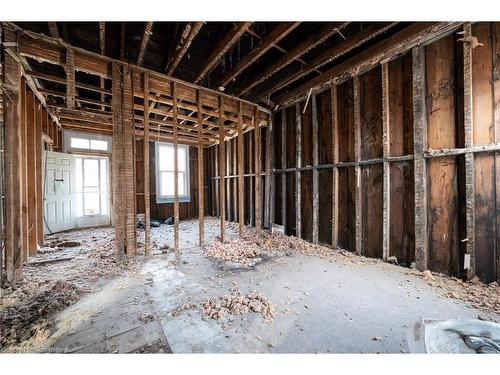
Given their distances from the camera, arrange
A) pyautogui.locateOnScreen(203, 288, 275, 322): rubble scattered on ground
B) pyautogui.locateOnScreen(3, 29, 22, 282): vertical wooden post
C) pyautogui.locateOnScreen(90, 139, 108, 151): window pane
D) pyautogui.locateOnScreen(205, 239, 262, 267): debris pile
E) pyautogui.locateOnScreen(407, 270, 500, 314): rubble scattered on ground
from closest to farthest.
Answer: pyautogui.locateOnScreen(203, 288, 275, 322): rubble scattered on ground → pyautogui.locateOnScreen(407, 270, 500, 314): rubble scattered on ground → pyautogui.locateOnScreen(3, 29, 22, 282): vertical wooden post → pyautogui.locateOnScreen(205, 239, 262, 267): debris pile → pyautogui.locateOnScreen(90, 139, 108, 151): window pane

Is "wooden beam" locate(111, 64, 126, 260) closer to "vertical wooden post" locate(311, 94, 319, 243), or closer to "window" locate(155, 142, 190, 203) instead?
"vertical wooden post" locate(311, 94, 319, 243)

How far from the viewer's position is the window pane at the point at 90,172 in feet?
20.3

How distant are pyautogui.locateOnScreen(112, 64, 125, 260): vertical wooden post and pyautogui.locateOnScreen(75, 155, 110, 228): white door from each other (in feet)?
13.2

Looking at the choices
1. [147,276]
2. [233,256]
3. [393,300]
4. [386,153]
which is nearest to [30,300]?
[147,276]

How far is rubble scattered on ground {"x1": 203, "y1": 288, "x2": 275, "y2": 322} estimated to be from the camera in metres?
1.85

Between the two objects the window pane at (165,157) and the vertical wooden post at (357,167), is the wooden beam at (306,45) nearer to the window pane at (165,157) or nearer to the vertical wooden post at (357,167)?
the vertical wooden post at (357,167)

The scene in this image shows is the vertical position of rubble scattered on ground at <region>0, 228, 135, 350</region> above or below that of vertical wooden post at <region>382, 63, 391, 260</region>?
below

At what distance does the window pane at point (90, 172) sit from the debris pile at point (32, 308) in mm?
4715

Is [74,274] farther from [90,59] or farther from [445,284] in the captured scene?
[445,284]

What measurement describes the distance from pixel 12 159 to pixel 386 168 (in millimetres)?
5045

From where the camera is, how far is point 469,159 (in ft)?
7.88

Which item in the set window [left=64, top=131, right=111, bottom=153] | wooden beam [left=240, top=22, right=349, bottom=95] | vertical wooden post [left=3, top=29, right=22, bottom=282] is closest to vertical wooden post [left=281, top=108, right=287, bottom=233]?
wooden beam [left=240, top=22, right=349, bottom=95]

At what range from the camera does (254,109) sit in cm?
488

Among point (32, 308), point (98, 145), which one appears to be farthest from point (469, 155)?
point (98, 145)
